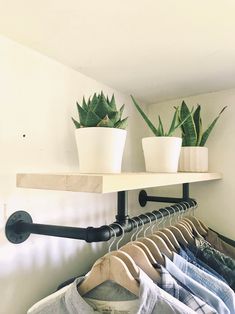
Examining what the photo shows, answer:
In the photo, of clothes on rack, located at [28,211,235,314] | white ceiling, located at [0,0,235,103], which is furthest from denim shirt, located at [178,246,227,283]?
white ceiling, located at [0,0,235,103]

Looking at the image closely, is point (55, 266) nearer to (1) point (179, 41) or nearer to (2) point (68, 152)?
(2) point (68, 152)

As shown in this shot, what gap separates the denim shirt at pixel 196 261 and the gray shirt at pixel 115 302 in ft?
0.87

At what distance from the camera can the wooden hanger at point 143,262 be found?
0.70m

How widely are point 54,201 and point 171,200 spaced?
0.53 meters

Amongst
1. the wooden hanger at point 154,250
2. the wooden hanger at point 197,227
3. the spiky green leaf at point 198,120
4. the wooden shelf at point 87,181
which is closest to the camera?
the wooden shelf at point 87,181

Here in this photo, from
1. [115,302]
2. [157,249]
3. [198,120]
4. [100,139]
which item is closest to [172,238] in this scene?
[157,249]

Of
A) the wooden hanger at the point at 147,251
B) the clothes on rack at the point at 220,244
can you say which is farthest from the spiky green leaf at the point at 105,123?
the clothes on rack at the point at 220,244

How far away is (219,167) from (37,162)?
32.8 inches

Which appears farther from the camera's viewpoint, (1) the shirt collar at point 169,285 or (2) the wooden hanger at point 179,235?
(2) the wooden hanger at point 179,235

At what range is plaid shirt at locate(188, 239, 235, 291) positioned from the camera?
875 mm

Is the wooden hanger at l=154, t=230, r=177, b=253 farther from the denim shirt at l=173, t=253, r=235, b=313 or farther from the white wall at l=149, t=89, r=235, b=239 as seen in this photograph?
the white wall at l=149, t=89, r=235, b=239

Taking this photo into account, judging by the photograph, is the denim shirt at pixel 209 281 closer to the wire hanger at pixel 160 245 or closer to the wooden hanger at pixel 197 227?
the wire hanger at pixel 160 245

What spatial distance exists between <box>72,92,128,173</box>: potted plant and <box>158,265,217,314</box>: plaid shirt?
0.29 metres

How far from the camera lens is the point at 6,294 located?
0.73 meters
